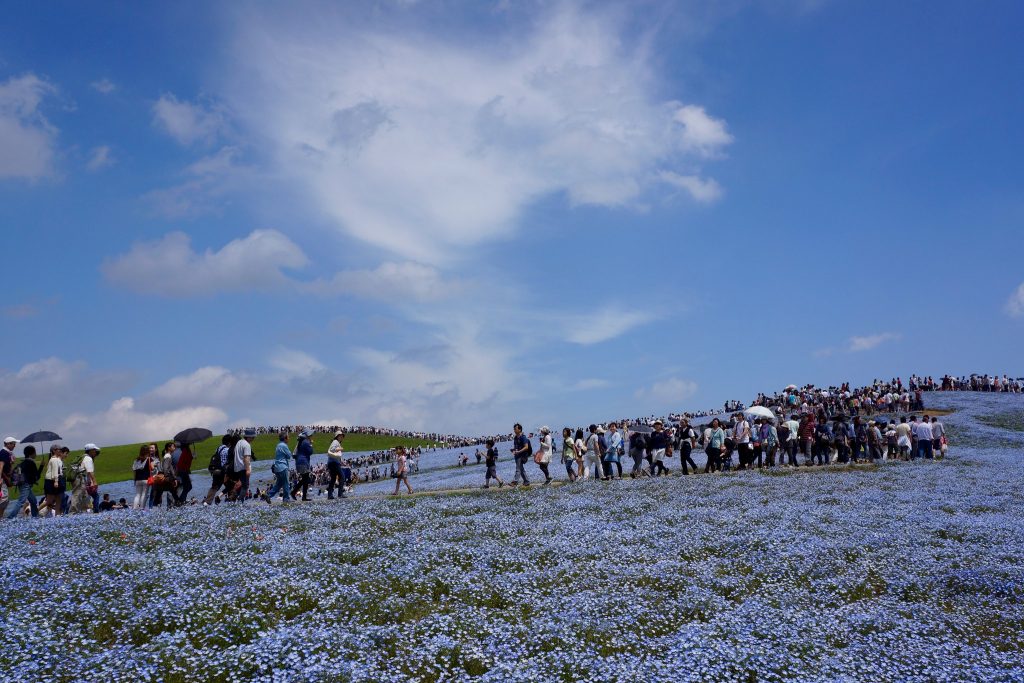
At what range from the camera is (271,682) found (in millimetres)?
8891

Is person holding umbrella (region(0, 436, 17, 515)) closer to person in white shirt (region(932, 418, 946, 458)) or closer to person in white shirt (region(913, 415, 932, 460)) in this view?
person in white shirt (region(913, 415, 932, 460))

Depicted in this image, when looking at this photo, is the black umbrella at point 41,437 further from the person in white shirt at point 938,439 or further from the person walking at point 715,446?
the person in white shirt at point 938,439

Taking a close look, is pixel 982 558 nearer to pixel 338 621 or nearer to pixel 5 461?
pixel 338 621

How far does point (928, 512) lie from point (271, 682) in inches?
748

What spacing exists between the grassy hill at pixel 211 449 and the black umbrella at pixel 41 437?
38484 mm

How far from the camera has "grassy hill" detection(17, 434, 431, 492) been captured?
71.8 metres

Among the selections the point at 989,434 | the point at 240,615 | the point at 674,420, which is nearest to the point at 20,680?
the point at 240,615

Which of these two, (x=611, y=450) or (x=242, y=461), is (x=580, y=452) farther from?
(x=242, y=461)

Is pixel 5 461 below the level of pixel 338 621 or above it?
above

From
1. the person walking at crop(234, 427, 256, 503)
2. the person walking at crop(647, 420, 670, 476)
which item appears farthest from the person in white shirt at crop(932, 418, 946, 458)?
the person walking at crop(234, 427, 256, 503)

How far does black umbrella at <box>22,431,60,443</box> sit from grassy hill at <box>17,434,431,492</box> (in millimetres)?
38484

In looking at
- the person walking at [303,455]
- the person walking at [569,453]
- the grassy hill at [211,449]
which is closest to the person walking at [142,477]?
the person walking at [303,455]

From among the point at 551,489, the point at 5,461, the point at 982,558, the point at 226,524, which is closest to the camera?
the point at 982,558

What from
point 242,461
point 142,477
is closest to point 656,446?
point 242,461
